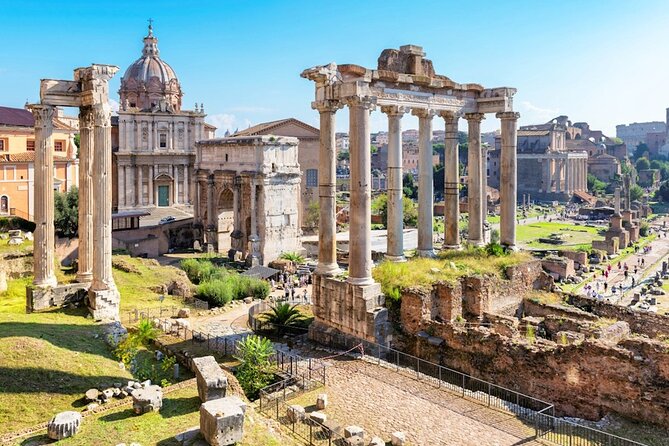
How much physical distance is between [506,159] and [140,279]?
53.9 ft

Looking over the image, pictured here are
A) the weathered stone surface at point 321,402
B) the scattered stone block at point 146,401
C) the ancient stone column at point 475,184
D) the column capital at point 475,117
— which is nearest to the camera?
the scattered stone block at point 146,401

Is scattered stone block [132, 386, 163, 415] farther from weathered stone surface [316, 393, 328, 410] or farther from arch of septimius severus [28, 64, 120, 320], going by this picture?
arch of septimius severus [28, 64, 120, 320]

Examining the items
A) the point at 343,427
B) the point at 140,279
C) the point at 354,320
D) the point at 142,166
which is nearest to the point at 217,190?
the point at 142,166

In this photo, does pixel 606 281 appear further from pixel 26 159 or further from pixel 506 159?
pixel 26 159

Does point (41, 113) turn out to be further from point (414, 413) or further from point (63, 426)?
point (414, 413)

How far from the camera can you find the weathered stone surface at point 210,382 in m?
11.6

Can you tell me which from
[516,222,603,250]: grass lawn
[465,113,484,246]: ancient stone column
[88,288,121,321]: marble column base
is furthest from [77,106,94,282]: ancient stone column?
[516,222,603,250]: grass lawn

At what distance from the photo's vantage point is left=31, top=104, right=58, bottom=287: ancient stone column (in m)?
18.7

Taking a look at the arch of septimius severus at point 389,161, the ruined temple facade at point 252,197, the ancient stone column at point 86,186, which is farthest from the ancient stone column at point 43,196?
the ruined temple facade at point 252,197

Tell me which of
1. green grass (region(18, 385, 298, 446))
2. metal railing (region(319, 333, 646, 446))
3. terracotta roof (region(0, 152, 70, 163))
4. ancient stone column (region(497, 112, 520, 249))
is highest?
terracotta roof (region(0, 152, 70, 163))

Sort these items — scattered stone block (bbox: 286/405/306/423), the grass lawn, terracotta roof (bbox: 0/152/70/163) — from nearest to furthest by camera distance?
1. scattered stone block (bbox: 286/405/306/423)
2. terracotta roof (bbox: 0/152/70/163)
3. the grass lawn

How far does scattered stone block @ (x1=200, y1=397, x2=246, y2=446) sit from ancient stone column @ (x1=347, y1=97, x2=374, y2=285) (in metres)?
7.69

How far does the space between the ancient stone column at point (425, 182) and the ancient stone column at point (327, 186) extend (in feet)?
12.2

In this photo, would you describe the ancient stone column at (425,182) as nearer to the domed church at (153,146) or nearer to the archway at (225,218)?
the archway at (225,218)
